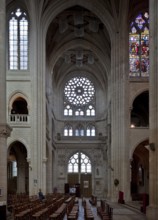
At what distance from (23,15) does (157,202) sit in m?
27.7

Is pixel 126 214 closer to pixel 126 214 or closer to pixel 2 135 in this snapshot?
pixel 126 214

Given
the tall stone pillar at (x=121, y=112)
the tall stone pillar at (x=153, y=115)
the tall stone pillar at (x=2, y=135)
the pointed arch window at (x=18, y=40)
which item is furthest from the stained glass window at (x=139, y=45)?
the tall stone pillar at (x=2, y=135)

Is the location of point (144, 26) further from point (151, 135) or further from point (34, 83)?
point (151, 135)

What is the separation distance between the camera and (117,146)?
46062 mm

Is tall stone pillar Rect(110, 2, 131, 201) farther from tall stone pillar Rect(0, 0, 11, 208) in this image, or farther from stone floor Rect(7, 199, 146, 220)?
tall stone pillar Rect(0, 0, 11, 208)

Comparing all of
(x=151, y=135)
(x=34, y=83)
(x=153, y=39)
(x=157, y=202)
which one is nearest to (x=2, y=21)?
(x=153, y=39)

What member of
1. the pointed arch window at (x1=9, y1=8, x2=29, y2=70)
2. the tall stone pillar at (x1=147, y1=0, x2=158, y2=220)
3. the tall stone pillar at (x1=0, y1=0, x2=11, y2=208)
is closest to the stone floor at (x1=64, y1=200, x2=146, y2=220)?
the tall stone pillar at (x1=147, y1=0, x2=158, y2=220)

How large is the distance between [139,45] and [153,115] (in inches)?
839

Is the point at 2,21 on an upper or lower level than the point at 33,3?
lower

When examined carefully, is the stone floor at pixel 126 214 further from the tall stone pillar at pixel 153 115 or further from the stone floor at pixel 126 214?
the tall stone pillar at pixel 153 115

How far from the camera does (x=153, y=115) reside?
25.9 meters

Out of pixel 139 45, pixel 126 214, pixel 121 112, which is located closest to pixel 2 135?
pixel 126 214

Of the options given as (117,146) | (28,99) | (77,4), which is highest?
(77,4)

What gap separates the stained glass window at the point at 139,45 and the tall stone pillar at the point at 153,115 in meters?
18.4
